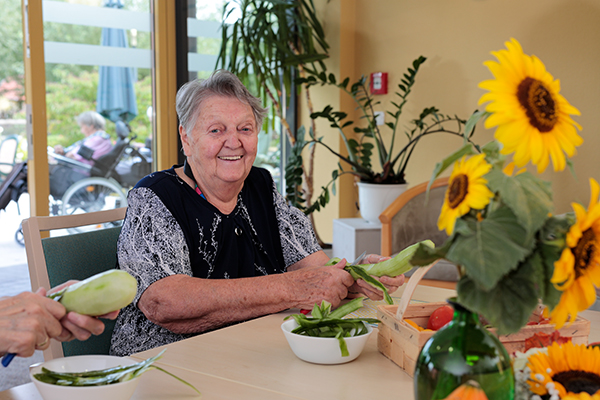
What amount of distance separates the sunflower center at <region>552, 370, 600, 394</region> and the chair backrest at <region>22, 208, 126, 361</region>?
1.15m

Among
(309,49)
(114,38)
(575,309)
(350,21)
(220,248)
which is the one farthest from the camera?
(350,21)

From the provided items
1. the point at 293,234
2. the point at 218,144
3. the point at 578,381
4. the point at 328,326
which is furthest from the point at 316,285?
the point at 578,381

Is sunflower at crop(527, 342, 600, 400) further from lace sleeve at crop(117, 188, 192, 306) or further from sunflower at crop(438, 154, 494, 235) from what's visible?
→ lace sleeve at crop(117, 188, 192, 306)

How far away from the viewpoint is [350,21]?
4566 mm

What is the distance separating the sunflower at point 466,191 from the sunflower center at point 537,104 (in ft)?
0.20

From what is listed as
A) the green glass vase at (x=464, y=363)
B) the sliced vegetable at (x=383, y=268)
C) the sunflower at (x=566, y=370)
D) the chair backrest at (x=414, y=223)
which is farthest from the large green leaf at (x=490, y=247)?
the chair backrest at (x=414, y=223)

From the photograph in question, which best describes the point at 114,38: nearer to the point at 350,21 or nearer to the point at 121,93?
the point at 121,93

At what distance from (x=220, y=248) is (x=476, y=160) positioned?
1.17 metres

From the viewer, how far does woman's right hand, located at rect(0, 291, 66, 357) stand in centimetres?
88

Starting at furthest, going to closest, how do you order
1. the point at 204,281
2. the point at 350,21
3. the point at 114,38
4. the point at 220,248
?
the point at 350,21
the point at 114,38
the point at 220,248
the point at 204,281

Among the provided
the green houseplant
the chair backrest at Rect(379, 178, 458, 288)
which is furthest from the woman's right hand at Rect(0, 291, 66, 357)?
the green houseplant

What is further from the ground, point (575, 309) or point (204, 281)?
point (575, 309)

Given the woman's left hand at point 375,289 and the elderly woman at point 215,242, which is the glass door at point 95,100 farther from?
the woman's left hand at point 375,289

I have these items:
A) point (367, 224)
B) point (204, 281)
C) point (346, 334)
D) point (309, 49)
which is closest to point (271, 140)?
point (309, 49)
